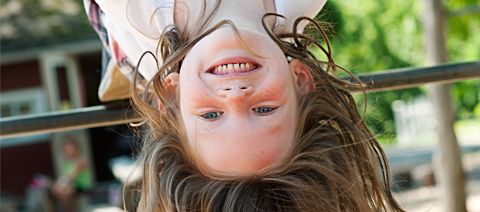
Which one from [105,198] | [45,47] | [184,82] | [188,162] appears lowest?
[105,198]

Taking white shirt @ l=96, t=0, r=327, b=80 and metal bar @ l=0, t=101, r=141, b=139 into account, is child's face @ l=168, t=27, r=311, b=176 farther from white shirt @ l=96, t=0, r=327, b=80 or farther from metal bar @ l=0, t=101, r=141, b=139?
metal bar @ l=0, t=101, r=141, b=139

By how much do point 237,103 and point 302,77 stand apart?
0.59ft

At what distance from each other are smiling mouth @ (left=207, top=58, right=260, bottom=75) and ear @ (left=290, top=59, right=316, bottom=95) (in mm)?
113

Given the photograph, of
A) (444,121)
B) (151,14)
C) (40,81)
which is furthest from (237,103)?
(40,81)

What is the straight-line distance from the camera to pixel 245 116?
4.07ft

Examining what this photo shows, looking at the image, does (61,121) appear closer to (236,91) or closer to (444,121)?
(236,91)

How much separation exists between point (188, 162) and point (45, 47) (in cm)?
1061

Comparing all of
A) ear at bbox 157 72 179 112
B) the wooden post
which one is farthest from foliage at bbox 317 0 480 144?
ear at bbox 157 72 179 112

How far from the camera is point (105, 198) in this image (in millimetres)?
10750

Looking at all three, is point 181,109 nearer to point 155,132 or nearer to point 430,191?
point 155,132

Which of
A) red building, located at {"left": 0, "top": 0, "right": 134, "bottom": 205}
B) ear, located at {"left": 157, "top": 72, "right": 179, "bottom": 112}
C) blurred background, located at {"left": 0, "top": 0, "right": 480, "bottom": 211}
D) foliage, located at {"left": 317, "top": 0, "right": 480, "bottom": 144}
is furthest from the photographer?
foliage, located at {"left": 317, "top": 0, "right": 480, "bottom": 144}

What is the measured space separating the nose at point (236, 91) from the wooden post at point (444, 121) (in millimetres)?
4141

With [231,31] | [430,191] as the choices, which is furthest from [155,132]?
[430,191]

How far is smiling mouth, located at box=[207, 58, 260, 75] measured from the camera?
1.26 meters
